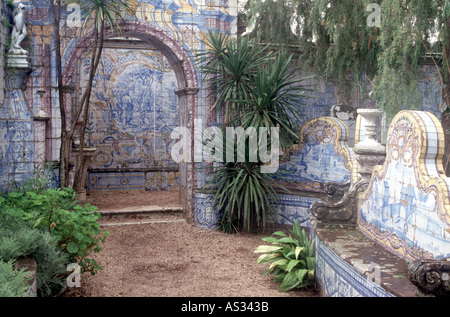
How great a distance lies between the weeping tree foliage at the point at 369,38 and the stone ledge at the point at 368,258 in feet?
11.7

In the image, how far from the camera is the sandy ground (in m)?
5.36

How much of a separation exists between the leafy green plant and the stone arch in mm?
3064

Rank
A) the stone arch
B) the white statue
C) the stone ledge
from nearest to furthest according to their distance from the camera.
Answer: the stone ledge < the white statue < the stone arch

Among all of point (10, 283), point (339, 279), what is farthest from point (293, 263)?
point (10, 283)

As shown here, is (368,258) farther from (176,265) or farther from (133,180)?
(133,180)

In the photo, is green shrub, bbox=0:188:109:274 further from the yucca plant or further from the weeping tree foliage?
the weeping tree foliage

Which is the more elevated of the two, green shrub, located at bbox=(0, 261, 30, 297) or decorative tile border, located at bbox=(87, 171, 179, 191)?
green shrub, located at bbox=(0, 261, 30, 297)

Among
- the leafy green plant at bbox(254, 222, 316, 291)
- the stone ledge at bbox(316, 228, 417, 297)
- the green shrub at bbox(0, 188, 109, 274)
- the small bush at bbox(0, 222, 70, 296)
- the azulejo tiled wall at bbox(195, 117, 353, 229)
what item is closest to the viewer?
the stone ledge at bbox(316, 228, 417, 297)

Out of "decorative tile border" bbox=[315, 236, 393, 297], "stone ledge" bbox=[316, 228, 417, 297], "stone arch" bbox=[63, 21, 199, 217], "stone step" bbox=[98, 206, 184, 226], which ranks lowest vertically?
"stone step" bbox=[98, 206, 184, 226]

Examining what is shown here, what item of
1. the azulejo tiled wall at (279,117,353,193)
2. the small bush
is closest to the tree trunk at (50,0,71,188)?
the small bush

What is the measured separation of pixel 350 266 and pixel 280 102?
13.7 ft

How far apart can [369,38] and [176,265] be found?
5636mm

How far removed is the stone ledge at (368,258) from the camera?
3428mm

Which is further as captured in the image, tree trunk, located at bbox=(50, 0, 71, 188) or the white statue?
tree trunk, located at bbox=(50, 0, 71, 188)
